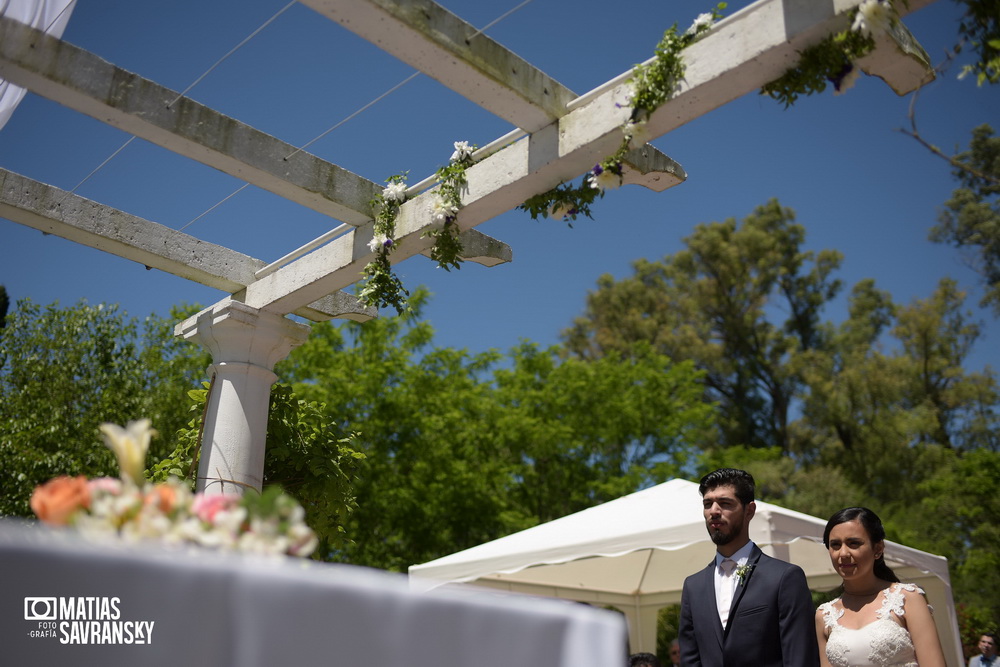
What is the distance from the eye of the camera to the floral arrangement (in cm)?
110

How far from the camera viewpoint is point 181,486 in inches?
47.4

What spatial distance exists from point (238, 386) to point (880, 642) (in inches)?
144

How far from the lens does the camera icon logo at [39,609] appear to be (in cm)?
96

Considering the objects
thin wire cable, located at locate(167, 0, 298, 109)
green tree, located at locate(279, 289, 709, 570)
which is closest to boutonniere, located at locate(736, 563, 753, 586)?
thin wire cable, located at locate(167, 0, 298, 109)

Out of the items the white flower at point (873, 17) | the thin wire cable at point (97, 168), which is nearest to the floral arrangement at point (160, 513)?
the white flower at point (873, 17)

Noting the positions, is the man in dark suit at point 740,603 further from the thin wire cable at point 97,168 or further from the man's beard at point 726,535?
the thin wire cable at point 97,168

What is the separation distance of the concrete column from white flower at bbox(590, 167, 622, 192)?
92.8 inches

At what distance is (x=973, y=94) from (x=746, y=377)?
1051cm

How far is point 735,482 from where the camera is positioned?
3.21 meters

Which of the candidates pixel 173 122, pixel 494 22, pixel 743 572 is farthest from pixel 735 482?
pixel 173 122

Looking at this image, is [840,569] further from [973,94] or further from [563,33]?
[973,94]

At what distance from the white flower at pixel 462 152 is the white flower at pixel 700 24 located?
4.31ft

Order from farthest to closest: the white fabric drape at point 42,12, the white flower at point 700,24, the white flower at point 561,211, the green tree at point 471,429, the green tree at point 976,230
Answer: the green tree at point 976,230 → the green tree at point 471,429 → the white flower at point 561,211 → the white fabric drape at point 42,12 → the white flower at point 700,24

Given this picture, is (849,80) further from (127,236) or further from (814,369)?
(814,369)
